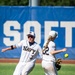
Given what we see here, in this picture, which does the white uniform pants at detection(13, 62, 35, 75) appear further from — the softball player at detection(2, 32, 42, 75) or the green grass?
the green grass

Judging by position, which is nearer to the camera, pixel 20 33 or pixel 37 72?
pixel 37 72

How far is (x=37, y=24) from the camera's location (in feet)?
65.5

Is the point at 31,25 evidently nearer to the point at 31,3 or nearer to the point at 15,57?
the point at 15,57

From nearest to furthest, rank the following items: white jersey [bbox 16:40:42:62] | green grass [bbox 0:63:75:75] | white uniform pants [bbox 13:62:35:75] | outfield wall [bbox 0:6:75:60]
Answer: white uniform pants [bbox 13:62:35:75]
white jersey [bbox 16:40:42:62]
green grass [bbox 0:63:75:75]
outfield wall [bbox 0:6:75:60]

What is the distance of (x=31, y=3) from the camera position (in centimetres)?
2292

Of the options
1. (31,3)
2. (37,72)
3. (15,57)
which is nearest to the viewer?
(37,72)

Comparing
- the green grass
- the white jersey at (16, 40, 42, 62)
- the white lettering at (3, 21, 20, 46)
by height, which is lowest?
the green grass

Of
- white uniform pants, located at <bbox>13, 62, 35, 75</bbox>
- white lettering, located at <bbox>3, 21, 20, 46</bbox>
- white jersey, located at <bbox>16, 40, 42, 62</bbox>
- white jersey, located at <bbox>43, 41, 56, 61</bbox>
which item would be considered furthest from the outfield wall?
white jersey, located at <bbox>43, 41, 56, 61</bbox>

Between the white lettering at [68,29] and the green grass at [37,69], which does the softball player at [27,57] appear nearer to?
the green grass at [37,69]

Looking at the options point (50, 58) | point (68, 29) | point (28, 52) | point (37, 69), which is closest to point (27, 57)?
point (28, 52)

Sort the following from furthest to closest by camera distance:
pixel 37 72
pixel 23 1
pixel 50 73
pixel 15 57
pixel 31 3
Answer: pixel 23 1
pixel 31 3
pixel 15 57
pixel 37 72
pixel 50 73

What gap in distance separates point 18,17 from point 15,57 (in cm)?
189

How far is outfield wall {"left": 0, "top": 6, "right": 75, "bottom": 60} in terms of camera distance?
19.9 metres

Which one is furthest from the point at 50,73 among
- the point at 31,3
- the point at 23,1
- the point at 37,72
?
the point at 23,1
